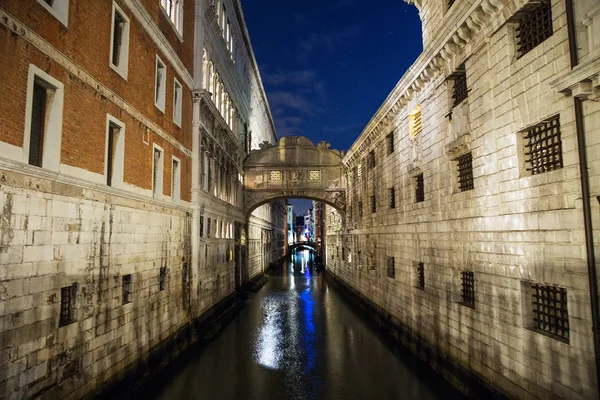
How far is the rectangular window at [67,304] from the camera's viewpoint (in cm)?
852

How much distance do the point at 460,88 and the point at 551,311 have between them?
7.17 meters

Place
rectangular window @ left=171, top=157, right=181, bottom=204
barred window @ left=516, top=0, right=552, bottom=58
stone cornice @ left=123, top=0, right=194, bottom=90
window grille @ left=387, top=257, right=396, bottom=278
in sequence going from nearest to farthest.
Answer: barred window @ left=516, top=0, right=552, bottom=58 < stone cornice @ left=123, top=0, right=194, bottom=90 < rectangular window @ left=171, top=157, right=181, bottom=204 < window grille @ left=387, top=257, right=396, bottom=278

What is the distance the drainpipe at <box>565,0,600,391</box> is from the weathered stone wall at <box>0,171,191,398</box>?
10439mm

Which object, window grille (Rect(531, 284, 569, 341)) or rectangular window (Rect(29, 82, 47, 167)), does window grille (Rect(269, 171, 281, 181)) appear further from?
window grille (Rect(531, 284, 569, 341))

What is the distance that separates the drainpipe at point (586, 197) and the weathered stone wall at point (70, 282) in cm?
1044

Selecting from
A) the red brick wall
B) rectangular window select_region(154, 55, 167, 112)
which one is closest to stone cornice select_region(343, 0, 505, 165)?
rectangular window select_region(154, 55, 167, 112)

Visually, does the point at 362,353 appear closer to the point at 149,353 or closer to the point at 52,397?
the point at 149,353

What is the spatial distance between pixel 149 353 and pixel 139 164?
21.1 ft

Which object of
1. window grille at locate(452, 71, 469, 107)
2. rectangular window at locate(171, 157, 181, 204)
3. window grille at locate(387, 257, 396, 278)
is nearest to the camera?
window grille at locate(452, 71, 469, 107)

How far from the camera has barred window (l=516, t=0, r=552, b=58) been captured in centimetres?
809

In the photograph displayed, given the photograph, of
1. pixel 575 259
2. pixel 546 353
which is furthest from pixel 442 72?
pixel 546 353

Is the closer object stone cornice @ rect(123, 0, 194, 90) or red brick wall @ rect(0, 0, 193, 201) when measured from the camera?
red brick wall @ rect(0, 0, 193, 201)

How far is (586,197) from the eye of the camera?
673 cm

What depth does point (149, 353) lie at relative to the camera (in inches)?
503
